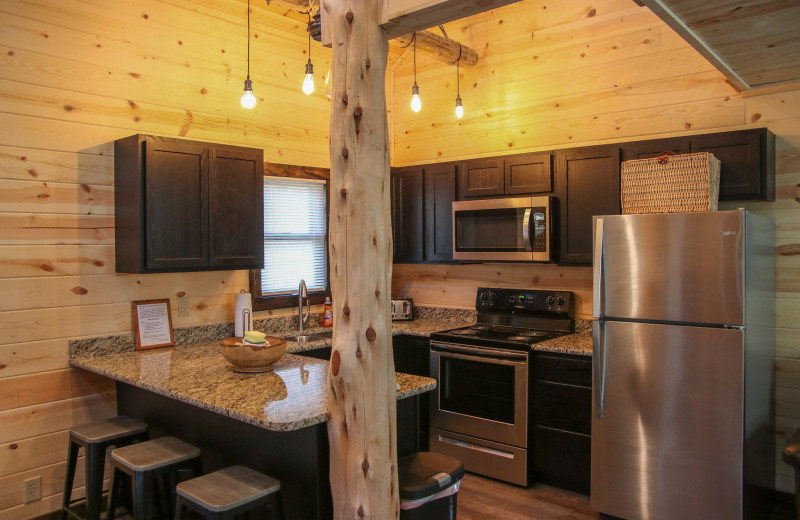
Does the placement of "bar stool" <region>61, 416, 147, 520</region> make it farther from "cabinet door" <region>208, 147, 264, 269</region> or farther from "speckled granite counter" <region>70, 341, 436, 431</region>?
"cabinet door" <region>208, 147, 264, 269</region>

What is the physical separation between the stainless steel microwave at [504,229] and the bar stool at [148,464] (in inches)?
89.9

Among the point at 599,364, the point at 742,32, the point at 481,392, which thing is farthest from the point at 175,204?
the point at 742,32

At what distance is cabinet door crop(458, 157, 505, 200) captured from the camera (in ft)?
13.8

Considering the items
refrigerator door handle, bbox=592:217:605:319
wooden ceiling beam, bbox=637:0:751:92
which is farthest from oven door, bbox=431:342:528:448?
wooden ceiling beam, bbox=637:0:751:92

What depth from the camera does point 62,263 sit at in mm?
3334

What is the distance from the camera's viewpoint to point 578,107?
4199 millimetres

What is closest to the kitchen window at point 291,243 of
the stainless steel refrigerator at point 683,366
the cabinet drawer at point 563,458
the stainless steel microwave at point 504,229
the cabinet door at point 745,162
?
the stainless steel microwave at point 504,229

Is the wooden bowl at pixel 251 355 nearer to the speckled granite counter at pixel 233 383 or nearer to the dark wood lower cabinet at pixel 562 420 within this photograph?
the speckled granite counter at pixel 233 383

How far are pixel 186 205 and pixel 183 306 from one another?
0.71m

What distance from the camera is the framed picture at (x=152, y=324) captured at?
3.60m

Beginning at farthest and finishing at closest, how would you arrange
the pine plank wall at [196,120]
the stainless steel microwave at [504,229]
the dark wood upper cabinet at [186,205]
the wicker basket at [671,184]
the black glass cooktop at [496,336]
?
the stainless steel microwave at [504,229], the black glass cooktop at [496,336], the dark wood upper cabinet at [186,205], the pine plank wall at [196,120], the wicker basket at [671,184]

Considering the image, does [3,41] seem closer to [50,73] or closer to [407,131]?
[50,73]

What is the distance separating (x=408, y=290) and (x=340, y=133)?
307 cm

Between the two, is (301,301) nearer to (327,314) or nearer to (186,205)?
(327,314)
